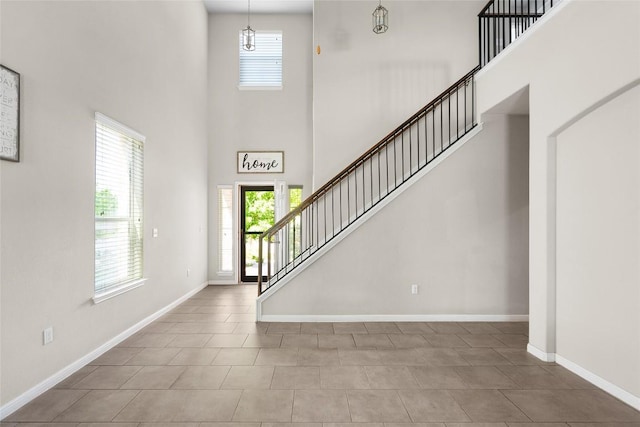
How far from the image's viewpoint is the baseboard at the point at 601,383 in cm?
284

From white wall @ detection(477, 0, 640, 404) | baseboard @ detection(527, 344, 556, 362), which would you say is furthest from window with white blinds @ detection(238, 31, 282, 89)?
baseboard @ detection(527, 344, 556, 362)

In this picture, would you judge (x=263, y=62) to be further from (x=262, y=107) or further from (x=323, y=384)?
(x=323, y=384)

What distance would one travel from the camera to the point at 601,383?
3.12 m

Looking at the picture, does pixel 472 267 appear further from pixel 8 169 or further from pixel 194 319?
pixel 8 169

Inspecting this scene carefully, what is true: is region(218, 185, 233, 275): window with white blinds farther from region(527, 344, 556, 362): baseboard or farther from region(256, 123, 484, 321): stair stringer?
region(527, 344, 556, 362): baseboard

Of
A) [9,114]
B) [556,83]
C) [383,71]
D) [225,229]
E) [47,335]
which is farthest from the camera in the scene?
[225,229]

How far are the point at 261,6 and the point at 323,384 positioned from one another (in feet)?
23.8

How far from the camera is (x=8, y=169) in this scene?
2.71m

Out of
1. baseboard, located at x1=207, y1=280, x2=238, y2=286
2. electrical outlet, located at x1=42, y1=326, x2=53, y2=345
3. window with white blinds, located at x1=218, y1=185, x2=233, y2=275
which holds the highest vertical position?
window with white blinds, located at x1=218, y1=185, x2=233, y2=275

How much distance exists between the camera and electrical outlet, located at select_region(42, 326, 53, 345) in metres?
3.08

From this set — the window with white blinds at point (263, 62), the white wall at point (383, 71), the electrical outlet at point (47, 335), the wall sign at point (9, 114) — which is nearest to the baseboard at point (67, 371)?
the electrical outlet at point (47, 335)

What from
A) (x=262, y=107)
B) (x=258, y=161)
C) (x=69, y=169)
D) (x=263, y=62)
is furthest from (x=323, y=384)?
(x=263, y=62)

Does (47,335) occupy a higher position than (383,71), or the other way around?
(383,71)

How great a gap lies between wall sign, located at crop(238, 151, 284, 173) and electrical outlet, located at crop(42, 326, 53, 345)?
17.2 feet
